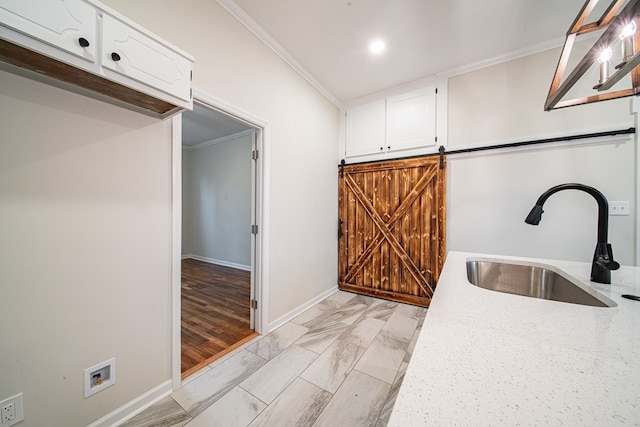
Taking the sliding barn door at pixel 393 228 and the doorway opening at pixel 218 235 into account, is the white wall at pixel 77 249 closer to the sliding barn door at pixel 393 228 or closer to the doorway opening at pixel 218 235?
the doorway opening at pixel 218 235

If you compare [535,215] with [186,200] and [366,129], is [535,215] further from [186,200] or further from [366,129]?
[186,200]

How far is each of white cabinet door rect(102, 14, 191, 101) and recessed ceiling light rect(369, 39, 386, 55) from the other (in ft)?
5.91

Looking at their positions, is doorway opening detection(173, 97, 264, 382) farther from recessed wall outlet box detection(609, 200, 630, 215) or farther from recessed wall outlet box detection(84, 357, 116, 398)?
recessed wall outlet box detection(609, 200, 630, 215)

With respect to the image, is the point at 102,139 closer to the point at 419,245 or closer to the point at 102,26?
the point at 102,26

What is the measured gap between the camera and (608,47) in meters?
0.91

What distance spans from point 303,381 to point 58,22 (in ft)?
7.22

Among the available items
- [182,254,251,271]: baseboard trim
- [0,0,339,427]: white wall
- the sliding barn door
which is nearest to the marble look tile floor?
[0,0,339,427]: white wall

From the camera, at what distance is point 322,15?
6.26ft

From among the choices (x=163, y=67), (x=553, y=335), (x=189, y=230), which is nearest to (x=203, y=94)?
(x=163, y=67)

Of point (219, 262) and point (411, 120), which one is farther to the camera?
point (219, 262)

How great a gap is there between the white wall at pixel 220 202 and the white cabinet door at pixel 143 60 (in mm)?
3287

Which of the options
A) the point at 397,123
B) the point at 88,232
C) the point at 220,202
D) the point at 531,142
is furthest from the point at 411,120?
the point at 220,202

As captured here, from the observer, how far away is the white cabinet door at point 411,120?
2.77 m

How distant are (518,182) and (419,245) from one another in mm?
1201
